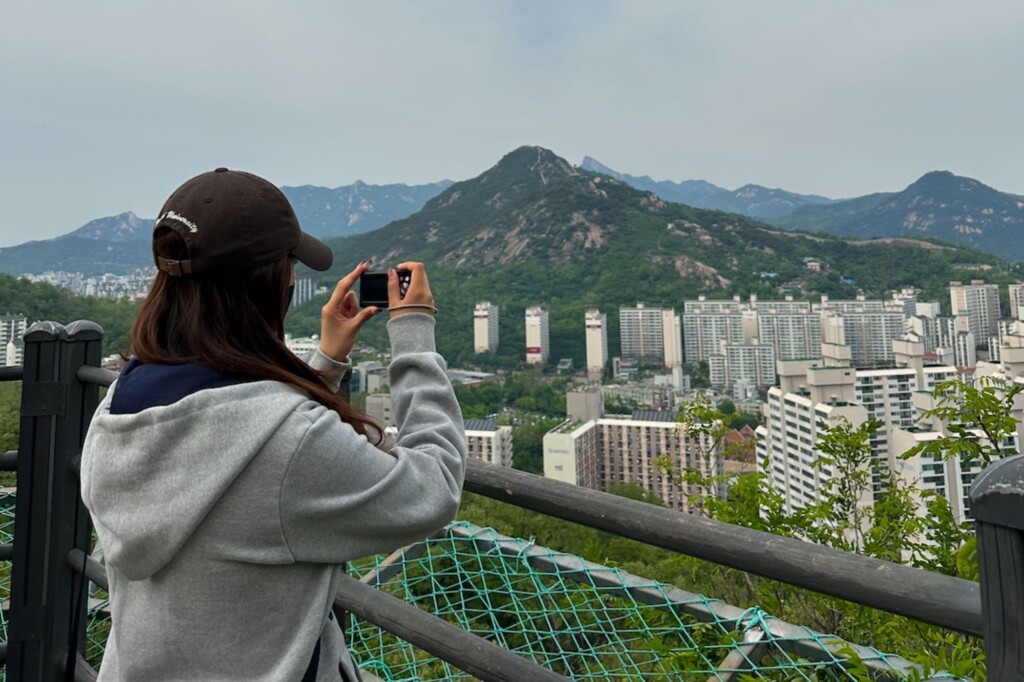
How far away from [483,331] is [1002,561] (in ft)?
125

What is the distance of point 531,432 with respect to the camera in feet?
67.9

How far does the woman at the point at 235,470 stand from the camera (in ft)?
1.70

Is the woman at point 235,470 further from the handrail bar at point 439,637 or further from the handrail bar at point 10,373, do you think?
the handrail bar at point 10,373

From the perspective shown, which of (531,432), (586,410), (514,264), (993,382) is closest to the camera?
(993,382)

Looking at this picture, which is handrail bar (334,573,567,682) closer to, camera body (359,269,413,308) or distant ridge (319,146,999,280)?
camera body (359,269,413,308)

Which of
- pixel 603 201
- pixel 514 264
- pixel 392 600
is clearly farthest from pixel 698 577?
pixel 603 201

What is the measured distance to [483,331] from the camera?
3859cm

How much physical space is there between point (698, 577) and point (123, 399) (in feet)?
10.0

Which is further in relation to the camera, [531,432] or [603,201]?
[603,201]

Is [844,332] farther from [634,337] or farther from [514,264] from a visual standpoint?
[514,264]

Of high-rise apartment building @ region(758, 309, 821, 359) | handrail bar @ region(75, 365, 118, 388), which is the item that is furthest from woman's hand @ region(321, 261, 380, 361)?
high-rise apartment building @ region(758, 309, 821, 359)

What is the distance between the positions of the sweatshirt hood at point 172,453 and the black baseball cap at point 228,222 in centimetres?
10

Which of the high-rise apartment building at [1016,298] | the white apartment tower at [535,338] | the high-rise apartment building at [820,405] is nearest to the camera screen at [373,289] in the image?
the high-rise apartment building at [820,405]

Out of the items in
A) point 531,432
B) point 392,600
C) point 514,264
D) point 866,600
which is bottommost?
point 531,432
